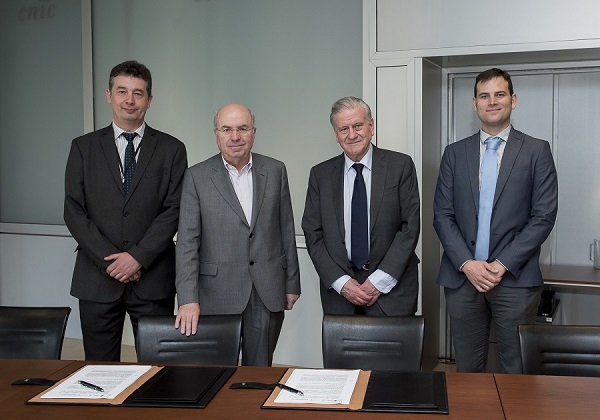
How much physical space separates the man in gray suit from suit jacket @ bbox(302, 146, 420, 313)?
0.32 metres

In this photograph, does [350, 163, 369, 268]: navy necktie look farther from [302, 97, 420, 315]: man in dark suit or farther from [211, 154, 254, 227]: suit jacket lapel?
[211, 154, 254, 227]: suit jacket lapel

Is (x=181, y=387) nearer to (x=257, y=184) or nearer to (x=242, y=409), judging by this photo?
(x=242, y=409)

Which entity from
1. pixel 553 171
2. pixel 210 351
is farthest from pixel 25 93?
pixel 553 171

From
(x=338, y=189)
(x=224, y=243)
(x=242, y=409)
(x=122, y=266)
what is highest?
(x=338, y=189)

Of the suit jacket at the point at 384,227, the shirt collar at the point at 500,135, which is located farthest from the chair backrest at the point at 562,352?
the shirt collar at the point at 500,135

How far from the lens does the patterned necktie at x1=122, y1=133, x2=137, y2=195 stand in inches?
148

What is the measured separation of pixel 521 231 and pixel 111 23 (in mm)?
4010

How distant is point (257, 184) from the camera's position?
3.54m

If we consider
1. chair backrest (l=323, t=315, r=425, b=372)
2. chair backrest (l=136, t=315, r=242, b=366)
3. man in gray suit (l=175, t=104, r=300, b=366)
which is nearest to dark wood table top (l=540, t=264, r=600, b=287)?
chair backrest (l=323, t=315, r=425, b=372)

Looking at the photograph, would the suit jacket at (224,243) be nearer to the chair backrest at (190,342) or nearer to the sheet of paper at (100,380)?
the chair backrest at (190,342)

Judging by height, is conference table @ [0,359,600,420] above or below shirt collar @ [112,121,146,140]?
below

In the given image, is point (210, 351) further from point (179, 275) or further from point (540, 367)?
point (540, 367)

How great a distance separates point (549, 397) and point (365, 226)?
5.19 ft

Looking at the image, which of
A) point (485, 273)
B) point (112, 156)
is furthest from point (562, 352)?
point (112, 156)
